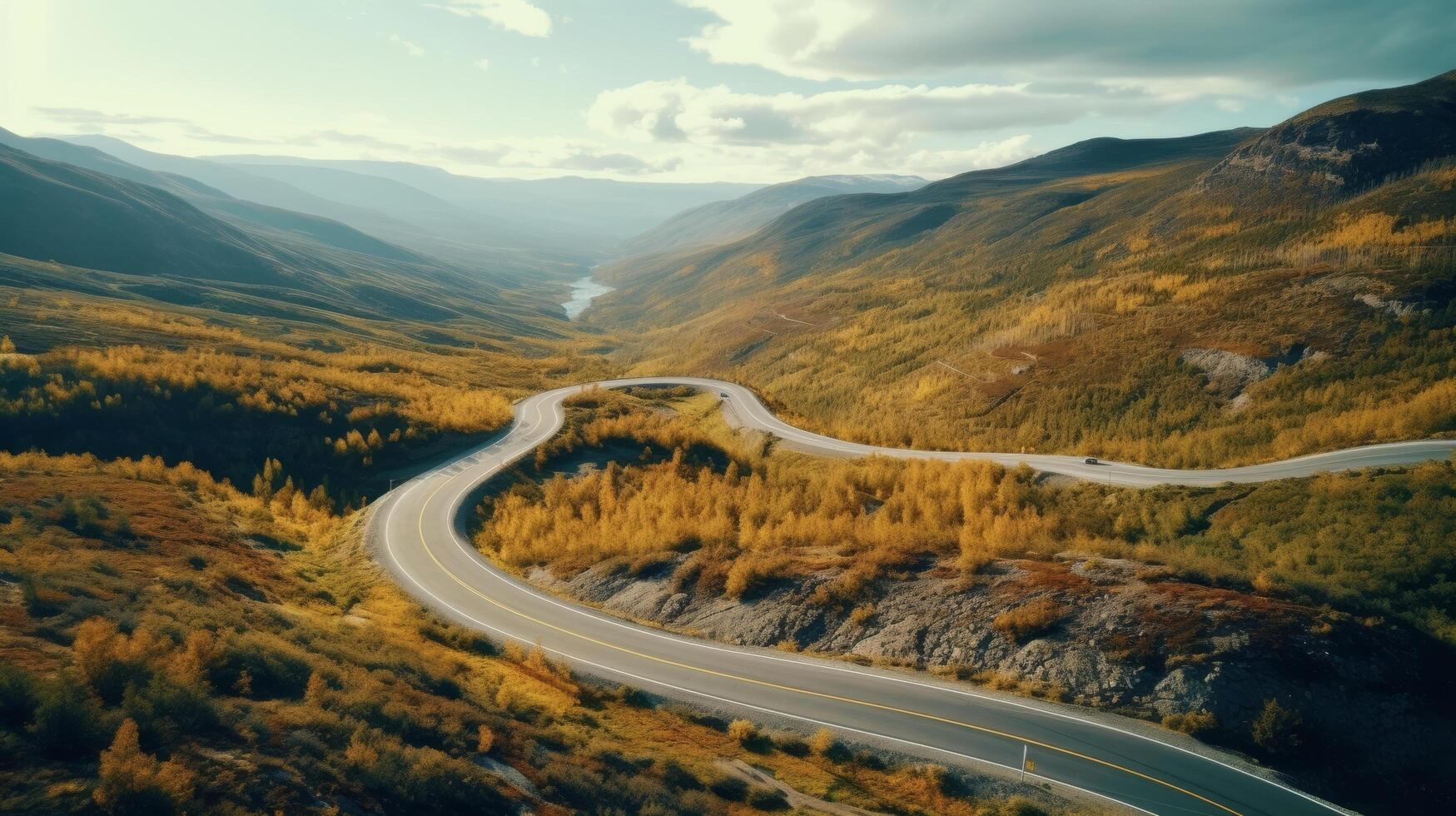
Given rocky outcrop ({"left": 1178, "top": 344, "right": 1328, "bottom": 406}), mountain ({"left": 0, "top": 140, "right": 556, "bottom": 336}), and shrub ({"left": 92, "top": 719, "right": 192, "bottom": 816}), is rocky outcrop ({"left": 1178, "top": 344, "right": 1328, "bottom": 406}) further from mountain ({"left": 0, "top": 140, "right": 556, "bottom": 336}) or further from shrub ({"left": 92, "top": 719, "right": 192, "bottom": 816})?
mountain ({"left": 0, "top": 140, "right": 556, "bottom": 336})

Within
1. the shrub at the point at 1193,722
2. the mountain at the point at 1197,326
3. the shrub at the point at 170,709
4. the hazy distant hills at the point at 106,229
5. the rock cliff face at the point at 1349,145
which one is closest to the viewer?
the shrub at the point at 170,709

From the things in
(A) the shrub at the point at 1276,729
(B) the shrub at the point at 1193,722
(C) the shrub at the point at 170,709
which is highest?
(C) the shrub at the point at 170,709

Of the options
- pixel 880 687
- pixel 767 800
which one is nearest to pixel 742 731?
Answer: pixel 767 800

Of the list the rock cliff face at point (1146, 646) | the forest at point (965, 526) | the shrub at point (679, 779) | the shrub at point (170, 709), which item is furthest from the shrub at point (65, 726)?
the forest at point (965, 526)

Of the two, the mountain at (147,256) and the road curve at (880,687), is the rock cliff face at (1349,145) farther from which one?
the mountain at (147,256)

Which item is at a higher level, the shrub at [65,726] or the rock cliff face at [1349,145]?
the rock cliff face at [1349,145]

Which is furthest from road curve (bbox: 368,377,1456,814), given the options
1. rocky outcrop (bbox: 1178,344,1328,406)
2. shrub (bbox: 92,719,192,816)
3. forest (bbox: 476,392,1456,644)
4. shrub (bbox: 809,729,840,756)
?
rocky outcrop (bbox: 1178,344,1328,406)

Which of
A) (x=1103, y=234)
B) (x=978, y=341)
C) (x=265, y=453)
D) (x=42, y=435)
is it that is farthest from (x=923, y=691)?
(x=1103, y=234)
